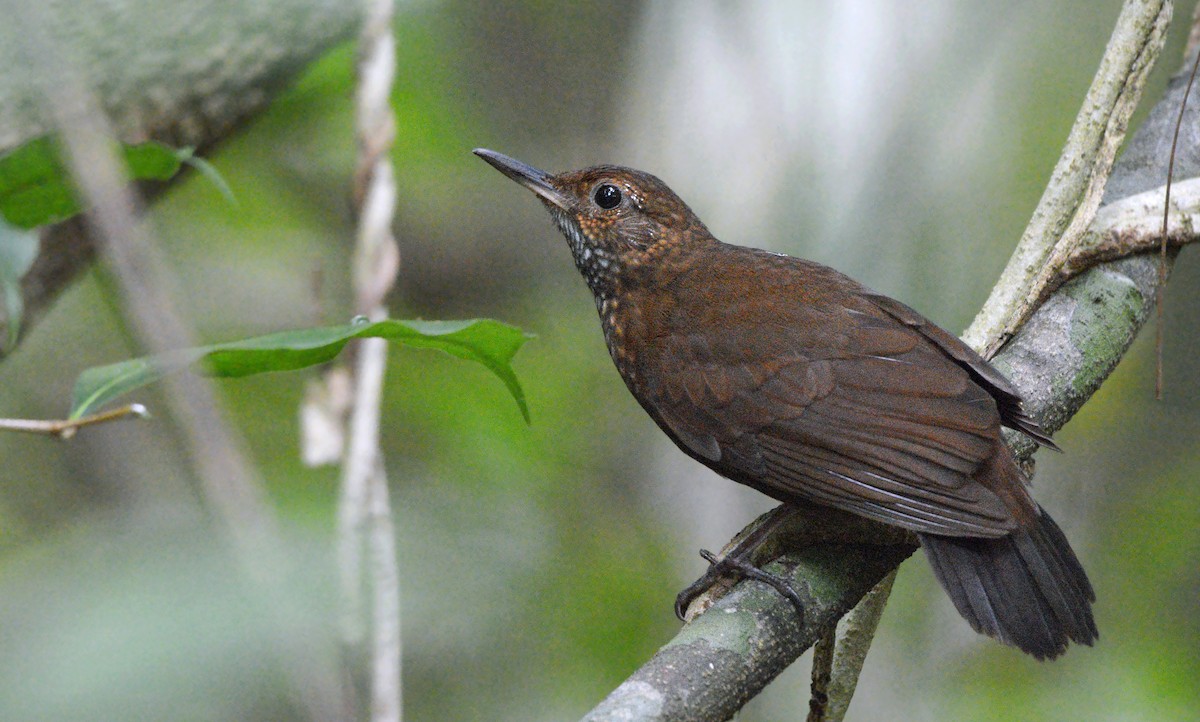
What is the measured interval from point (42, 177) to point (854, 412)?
A: 5.27 feet

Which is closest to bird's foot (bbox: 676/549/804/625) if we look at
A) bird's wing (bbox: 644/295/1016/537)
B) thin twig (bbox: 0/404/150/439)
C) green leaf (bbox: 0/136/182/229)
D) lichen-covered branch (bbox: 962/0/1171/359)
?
bird's wing (bbox: 644/295/1016/537)

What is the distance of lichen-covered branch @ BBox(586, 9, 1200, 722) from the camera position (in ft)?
5.07

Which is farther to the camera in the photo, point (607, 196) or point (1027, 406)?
point (607, 196)

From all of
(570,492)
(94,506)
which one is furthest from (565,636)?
(94,506)

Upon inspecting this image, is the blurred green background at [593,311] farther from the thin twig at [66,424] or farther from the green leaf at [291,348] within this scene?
the thin twig at [66,424]

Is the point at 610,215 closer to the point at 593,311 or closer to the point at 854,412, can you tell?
the point at 854,412

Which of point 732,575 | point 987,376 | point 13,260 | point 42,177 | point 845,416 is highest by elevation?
point 42,177

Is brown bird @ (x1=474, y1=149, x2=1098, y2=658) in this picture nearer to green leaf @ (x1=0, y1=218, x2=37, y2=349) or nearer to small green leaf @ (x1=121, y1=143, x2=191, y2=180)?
small green leaf @ (x1=121, y1=143, x2=191, y2=180)

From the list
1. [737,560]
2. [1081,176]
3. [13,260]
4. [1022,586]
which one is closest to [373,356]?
[13,260]

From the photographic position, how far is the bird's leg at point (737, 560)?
2.08m

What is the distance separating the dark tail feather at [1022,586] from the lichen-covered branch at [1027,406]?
0.36ft

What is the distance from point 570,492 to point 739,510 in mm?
698

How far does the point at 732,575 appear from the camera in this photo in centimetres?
212

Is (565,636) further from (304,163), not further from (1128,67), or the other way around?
(1128,67)
